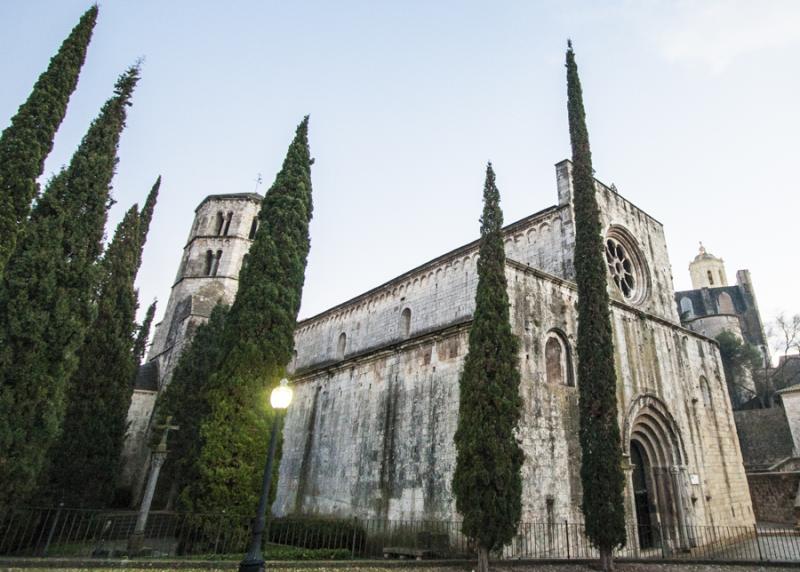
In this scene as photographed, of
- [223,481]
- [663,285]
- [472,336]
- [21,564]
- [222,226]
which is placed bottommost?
[21,564]

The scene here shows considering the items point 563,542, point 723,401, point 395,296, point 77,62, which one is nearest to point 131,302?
point 77,62

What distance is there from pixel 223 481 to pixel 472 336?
7152 mm

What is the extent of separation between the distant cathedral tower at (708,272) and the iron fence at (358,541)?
55673mm

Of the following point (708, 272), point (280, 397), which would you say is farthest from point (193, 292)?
point (708, 272)

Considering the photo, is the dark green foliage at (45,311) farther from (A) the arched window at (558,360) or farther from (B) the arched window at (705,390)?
(B) the arched window at (705,390)

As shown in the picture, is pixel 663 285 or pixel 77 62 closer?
pixel 77 62

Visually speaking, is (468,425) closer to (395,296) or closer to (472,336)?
(472,336)

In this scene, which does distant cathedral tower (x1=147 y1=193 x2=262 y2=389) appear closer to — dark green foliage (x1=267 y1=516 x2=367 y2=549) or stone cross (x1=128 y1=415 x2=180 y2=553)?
stone cross (x1=128 y1=415 x2=180 y2=553)

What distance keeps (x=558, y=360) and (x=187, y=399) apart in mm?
15401

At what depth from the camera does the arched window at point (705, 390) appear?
18359mm

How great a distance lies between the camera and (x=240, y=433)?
1190 centimetres

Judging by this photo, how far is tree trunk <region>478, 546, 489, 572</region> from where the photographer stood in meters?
9.21

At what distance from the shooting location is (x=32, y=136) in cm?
1062

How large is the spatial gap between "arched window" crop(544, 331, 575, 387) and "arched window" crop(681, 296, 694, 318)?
46.3 meters
